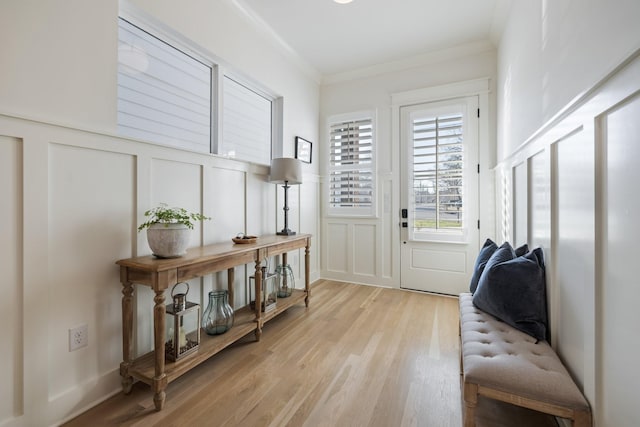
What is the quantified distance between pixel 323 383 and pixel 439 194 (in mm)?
2481

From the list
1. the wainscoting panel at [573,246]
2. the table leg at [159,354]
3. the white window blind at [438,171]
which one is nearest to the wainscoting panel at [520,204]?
the wainscoting panel at [573,246]

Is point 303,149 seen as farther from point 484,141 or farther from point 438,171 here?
point 484,141

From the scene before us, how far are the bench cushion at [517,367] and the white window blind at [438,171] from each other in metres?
1.99

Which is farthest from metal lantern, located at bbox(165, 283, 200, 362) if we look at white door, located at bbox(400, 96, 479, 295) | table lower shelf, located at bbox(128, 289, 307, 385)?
white door, located at bbox(400, 96, 479, 295)

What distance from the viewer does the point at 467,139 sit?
3223 mm

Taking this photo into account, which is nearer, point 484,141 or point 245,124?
point 245,124

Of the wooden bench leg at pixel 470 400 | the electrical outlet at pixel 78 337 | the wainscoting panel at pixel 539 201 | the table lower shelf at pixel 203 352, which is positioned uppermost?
the wainscoting panel at pixel 539 201

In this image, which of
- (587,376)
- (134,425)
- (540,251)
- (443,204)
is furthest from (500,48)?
(134,425)

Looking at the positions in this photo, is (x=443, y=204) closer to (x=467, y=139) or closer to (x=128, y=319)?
(x=467, y=139)

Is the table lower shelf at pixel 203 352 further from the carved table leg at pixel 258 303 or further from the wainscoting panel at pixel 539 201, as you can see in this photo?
the wainscoting panel at pixel 539 201

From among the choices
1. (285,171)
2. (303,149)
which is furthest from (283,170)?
(303,149)

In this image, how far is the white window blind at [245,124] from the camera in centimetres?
256

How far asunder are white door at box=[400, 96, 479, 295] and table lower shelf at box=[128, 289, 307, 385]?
1.87 metres

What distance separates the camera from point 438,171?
132 inches
